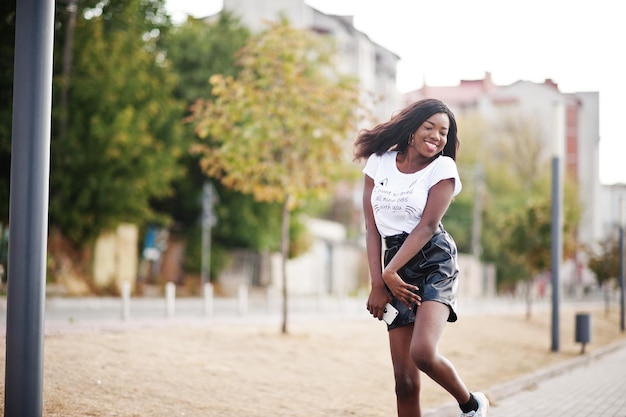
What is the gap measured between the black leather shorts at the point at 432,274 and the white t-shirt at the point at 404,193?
8 cm

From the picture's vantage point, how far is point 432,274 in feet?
15.8

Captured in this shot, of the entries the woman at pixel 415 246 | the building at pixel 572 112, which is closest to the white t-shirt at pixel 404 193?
the woman at pixel 415 246

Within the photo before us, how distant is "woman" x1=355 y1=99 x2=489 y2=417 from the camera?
474cm

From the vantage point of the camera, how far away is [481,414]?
195 inches

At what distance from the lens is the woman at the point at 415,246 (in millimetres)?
4742

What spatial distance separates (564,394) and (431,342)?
624 cm

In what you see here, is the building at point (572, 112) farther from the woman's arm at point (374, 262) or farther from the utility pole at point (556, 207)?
the woman's arm at point (374, 262)

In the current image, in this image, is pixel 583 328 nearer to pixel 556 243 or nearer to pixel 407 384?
pixel 556 243

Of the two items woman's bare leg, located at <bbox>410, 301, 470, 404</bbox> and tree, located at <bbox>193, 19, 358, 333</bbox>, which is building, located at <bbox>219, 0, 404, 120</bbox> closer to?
tree, located at <bbox>193, 19, 358, 333</bbox>

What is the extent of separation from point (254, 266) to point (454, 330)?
19200 millimetres

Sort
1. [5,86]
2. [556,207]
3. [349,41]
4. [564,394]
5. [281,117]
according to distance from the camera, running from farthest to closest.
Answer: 1. [349,41]
2. [5,86]
3. [556,207]
4. [281,117]
5. [564,394]

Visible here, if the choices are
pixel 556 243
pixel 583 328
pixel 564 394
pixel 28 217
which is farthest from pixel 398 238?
pixel 583 328

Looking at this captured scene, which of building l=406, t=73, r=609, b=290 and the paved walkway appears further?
building l=406, t=73, r=609, b=290

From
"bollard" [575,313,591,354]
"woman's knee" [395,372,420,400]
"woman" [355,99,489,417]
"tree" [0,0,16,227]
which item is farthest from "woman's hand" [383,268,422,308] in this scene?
"bollard" [575,313,591,354]
